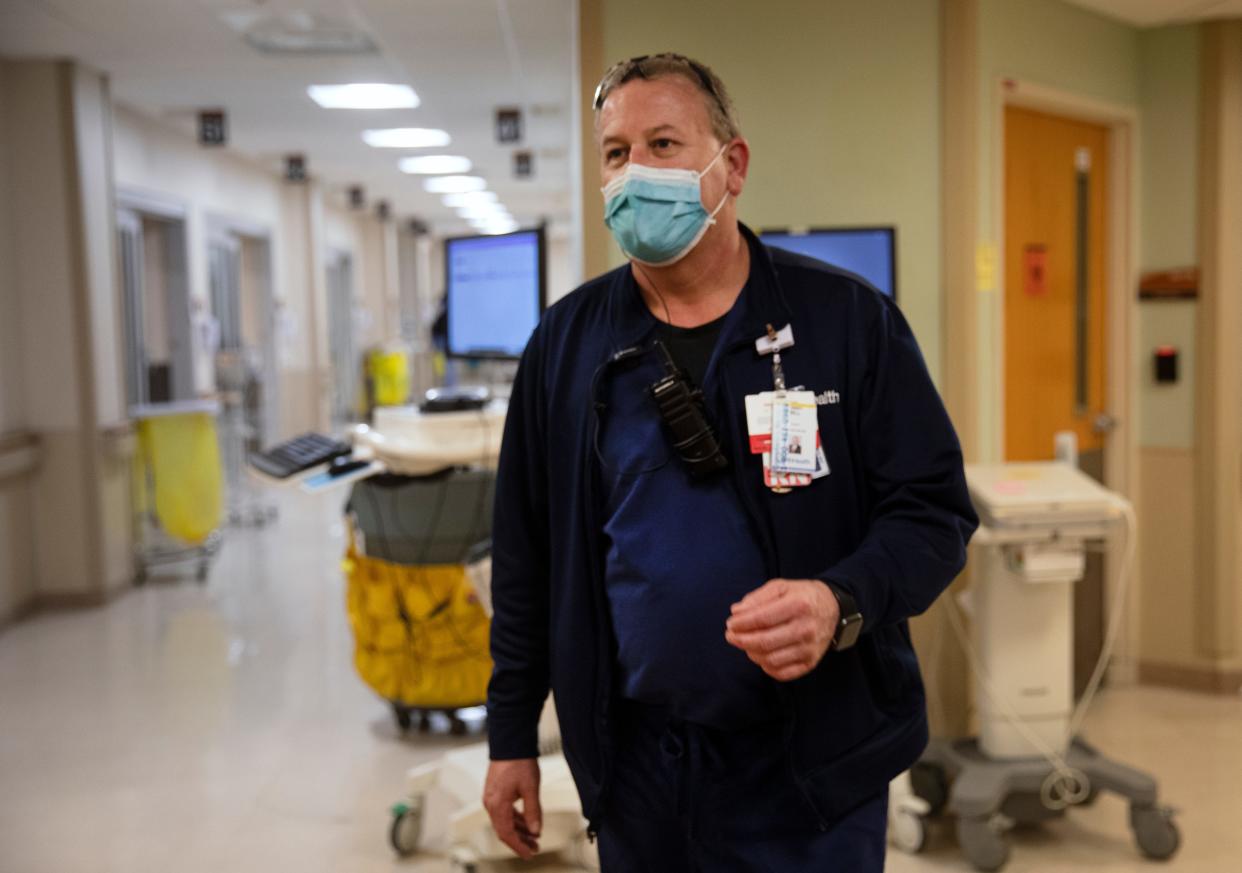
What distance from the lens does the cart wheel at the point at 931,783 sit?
10.9ft

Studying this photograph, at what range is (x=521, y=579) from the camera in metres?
1.62

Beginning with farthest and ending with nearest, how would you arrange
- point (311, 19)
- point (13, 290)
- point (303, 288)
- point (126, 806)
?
point (303, 288), point (13, 290), point (311, 19), point (126, 806)

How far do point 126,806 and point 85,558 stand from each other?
2.92 metres

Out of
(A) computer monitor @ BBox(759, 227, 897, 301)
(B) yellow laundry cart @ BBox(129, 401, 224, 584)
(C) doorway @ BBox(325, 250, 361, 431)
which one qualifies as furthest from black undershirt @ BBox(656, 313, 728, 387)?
(C) doorway @ BBox(325, 250, 361, 431)

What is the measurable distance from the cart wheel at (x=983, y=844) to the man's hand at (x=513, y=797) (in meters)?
1.78

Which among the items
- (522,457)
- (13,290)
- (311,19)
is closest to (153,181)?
(13,290)

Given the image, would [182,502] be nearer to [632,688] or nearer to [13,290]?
[13,290]

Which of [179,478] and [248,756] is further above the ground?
[179,478]

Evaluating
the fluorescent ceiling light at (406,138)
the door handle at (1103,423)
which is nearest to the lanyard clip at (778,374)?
the door handle at (1103,423)

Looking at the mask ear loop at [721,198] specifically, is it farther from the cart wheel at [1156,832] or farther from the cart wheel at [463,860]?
the cart wheel at [1156,832]

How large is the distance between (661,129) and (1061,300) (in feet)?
11.0

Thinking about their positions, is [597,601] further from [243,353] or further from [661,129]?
[243,353]

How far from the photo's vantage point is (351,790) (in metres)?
3.68

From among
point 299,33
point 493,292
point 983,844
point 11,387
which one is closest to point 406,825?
point 983,844
